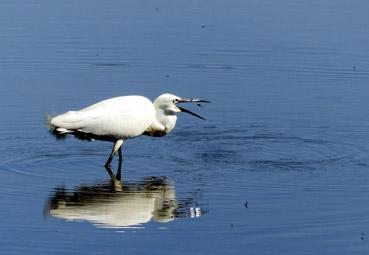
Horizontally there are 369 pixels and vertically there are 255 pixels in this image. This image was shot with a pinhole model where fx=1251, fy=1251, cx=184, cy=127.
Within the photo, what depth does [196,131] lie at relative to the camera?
15875 millimetres

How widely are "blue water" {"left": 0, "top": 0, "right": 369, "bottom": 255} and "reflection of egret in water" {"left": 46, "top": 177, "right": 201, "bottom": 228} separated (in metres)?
0.02

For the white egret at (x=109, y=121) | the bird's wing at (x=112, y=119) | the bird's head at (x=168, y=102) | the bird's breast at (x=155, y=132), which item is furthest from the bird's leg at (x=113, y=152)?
the bird's head at (x=168, y=102)

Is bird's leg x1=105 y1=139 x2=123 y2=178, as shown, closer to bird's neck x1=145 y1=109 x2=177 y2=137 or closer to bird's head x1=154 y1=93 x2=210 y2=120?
bird's neck x1=145 y1=109 x2=177 y2=137

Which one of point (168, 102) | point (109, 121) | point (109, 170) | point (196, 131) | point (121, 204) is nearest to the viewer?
point (121, 204)

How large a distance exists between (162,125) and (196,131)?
44.1 inches

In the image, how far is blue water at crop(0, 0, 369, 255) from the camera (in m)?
11.4

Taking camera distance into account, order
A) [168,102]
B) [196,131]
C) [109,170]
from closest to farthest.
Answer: [109,170], [168,102], [196,131]

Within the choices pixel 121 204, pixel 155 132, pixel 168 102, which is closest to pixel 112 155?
pixel 155 132

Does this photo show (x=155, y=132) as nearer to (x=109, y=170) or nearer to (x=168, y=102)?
(x=168, y=102)

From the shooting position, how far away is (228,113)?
54.6 ft

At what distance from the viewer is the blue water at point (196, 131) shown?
37.6 ft

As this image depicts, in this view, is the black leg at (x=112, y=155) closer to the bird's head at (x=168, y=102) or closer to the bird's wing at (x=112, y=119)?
the bird's wing at (x=112, y=119)

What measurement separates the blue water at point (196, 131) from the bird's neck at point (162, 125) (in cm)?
24

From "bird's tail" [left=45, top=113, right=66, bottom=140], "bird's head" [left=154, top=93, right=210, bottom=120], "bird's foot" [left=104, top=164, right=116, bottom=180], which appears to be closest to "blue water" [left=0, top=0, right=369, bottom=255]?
"bird's foot" [left=104, top=164, right=116, bottom=180]
